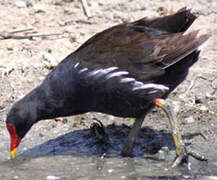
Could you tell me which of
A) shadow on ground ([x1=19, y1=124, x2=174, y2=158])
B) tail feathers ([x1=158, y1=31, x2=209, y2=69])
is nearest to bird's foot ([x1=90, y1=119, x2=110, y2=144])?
shadow on ground ([x1=19, y1=124, x2=174, y2=158])

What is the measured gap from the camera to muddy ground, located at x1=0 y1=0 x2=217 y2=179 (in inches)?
252

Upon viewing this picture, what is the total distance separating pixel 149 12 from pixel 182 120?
8.82 ft

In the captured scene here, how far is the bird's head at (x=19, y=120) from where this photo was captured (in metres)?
6.29

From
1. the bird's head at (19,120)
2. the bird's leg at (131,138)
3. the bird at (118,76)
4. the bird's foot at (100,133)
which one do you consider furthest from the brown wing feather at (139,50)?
the bird's foot at (100,133)

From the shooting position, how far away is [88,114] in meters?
7.53

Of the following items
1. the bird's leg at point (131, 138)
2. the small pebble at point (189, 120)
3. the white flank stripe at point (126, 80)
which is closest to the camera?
the white flank stripe at point (126, 80)

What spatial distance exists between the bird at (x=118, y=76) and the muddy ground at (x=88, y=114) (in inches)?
17.5

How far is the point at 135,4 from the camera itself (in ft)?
31.4

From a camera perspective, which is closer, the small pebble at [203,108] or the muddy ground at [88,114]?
the muddy ground at [88,114]

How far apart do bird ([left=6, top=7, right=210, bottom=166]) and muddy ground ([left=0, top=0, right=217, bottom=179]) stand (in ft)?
1.46

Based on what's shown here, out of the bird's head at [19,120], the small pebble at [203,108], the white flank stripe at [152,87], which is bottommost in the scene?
the small pebble at [203,108]

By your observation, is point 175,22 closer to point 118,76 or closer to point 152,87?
point 152,87

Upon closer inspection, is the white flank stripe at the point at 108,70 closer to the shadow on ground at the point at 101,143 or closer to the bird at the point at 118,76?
the bird at the point at 118,76

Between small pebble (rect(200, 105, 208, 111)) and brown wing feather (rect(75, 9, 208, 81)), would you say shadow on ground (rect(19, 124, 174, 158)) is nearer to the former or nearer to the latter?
small pebble (rect(200, 105, 208, 111))
